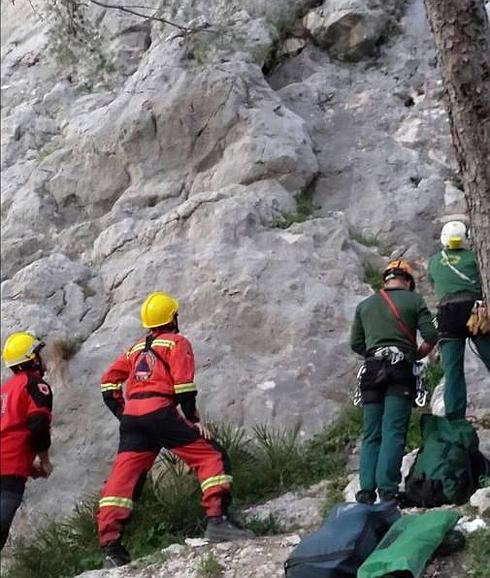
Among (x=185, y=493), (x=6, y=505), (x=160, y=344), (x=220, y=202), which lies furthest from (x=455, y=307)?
(x=220, y=202)

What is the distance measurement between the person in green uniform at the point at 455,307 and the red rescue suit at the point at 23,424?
316cm

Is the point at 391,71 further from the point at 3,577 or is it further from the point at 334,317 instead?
the point at 3,577

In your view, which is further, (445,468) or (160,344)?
(160,344)

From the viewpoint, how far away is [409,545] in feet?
15.5

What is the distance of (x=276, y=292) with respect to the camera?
28.8 ft

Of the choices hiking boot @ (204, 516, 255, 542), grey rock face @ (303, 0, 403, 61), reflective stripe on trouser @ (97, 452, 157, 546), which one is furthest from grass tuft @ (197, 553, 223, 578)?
grey rock face @ (303, 0, 403, 61)

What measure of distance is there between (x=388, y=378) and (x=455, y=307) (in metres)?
0.94

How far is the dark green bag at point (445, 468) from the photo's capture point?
585cm

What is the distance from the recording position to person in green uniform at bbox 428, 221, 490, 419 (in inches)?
258

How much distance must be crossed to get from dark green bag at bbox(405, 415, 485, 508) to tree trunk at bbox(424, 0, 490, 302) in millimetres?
2133

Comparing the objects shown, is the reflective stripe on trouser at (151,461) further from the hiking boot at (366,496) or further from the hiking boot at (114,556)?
the hiking boot at (366,496)

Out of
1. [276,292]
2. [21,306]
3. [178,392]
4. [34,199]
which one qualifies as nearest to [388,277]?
[178,392]

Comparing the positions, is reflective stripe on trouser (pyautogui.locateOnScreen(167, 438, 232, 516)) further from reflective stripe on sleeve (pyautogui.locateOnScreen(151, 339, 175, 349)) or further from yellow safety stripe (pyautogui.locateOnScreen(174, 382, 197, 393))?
reflective stripe on sleeve (pyautogui.locateOnScreen(151, 339, 175, 349))

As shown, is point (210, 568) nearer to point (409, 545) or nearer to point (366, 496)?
point (366, 496)
